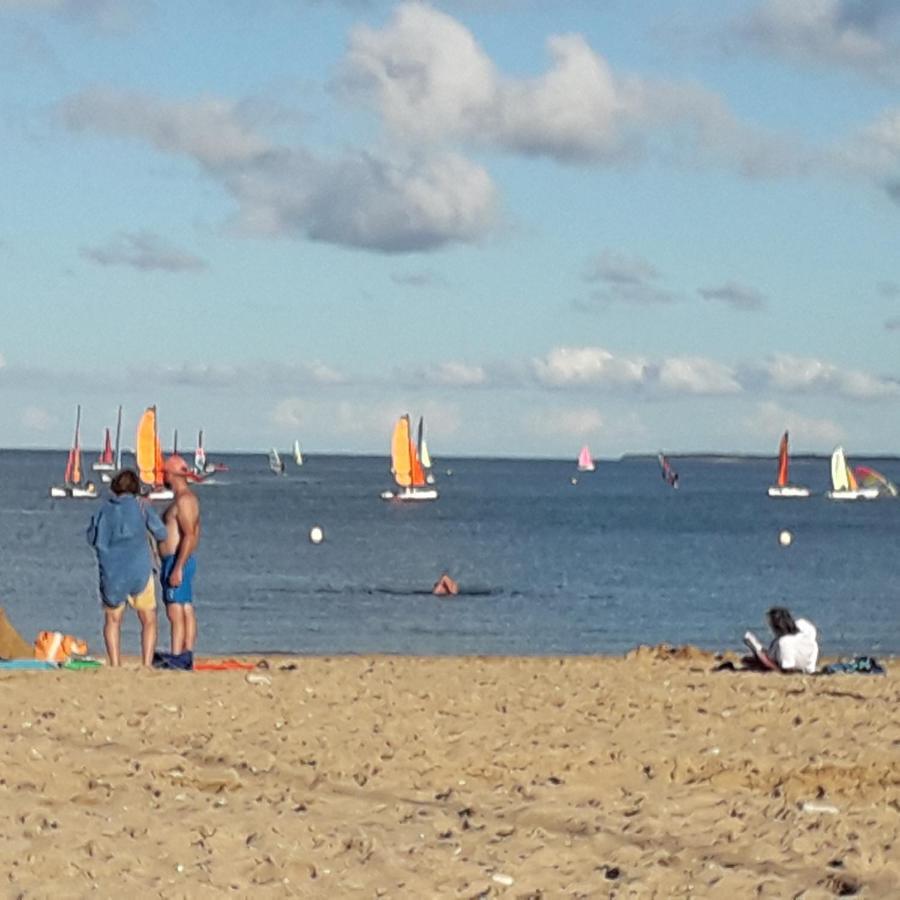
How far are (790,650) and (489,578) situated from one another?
109ft

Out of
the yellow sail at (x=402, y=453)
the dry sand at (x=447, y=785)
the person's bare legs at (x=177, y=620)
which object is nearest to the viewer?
the dry sand at (x=447, y=785)

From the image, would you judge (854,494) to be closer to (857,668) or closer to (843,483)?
(843,483)

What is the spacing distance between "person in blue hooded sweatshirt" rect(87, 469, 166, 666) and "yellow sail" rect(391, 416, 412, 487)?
66173 mm

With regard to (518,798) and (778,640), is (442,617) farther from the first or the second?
(518,798)

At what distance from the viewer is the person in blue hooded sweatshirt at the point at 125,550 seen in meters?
13.2

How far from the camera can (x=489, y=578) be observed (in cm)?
4784

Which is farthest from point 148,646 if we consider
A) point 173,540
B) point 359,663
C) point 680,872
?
point 680,872

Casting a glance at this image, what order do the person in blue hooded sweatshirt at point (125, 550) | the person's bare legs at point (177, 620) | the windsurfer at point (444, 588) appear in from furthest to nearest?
1. the windsurfer at point (444, 588)
2. the person's bare legs at point (177, 620)
3. the person in blue hooded sweatshirt at point (125, 550)

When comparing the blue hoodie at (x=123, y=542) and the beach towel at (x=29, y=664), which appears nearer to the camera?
the blue hoodie at (x=123, y=542)

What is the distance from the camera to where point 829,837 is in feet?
25.7

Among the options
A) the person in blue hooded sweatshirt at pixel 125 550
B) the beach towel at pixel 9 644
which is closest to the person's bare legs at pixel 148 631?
the person in blue hooded sweatshirt at pixel 125 550

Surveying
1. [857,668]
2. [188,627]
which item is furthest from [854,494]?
[188,627]

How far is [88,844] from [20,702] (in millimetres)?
4199

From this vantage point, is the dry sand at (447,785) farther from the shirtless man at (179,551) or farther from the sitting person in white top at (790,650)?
the sitting person in white top at (790,650)
